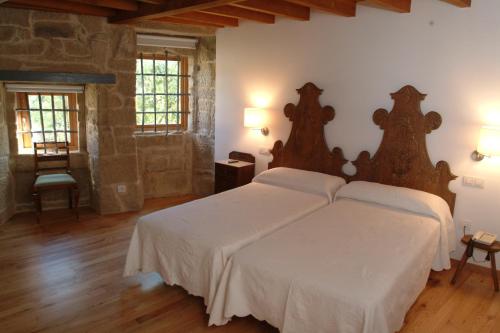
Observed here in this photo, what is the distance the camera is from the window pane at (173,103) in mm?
5369

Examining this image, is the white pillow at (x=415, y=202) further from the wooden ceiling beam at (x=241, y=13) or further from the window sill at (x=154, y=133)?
the window sill at (x=154, y=133)

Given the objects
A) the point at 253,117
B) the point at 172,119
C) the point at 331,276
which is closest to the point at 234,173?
the point at 253,117

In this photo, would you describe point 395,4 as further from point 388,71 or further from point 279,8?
point 279,8

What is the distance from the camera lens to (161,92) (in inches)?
207

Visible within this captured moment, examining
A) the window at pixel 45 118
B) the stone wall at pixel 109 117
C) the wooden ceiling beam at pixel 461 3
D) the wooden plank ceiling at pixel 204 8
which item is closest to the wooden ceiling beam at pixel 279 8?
the wooden plank ceiling at pixel 204 8

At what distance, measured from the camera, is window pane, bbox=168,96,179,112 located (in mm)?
5369

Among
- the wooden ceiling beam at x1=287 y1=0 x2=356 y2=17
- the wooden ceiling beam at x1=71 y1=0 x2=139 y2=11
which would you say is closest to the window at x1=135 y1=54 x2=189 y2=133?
the wooden ceiling beam at x1=71 y1=0 x2=139 y2=11

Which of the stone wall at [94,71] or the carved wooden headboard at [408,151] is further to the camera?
the stone wall at [94,71]

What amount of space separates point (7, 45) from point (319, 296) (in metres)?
3.80

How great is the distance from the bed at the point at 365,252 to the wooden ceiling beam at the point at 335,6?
2.93 ft

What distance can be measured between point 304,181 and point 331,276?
5.75ft

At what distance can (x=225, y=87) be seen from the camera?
5043mm

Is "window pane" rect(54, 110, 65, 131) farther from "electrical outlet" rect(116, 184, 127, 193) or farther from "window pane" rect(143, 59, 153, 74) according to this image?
"window pane" rect(143, 59, 153, 74)

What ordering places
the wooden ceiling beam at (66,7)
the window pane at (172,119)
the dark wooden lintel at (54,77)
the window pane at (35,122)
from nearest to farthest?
the wooden ceiling beam at (66,7)
the dark wooden lintel at (54,77)
the window pane at (35,122)
the window pane at (172,119)
